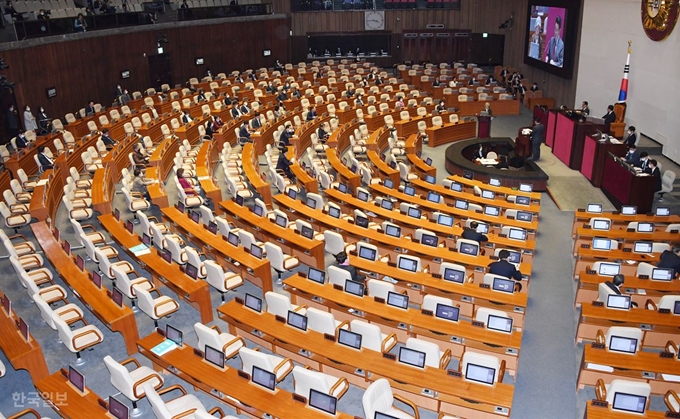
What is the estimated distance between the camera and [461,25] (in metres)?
37.9

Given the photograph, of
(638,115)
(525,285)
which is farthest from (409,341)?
(638,115)

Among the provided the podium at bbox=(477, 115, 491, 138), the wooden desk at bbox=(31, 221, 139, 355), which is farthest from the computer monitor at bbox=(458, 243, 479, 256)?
the podium at bbox=(477, 115, 491, 138)

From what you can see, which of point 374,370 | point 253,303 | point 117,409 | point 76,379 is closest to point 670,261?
point 374,370

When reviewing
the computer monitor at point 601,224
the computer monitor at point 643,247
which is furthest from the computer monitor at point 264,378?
the computer monitor at point 601,224

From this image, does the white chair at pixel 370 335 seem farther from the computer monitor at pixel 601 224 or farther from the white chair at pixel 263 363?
the computer monitor at pixel 601 224

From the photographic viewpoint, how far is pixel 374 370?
791 centimetres

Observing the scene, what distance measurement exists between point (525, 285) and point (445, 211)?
391 cm

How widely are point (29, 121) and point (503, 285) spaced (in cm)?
1700

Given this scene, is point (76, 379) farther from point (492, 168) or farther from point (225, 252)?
point (492, 168)

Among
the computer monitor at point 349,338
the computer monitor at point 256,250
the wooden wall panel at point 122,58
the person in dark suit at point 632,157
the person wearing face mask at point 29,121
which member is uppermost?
the wooden wall panel at point 122,58

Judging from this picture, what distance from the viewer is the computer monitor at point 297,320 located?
8.88m

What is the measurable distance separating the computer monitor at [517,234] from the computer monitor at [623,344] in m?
4.33

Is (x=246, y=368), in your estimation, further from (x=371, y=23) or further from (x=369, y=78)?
(x=371, y=23)

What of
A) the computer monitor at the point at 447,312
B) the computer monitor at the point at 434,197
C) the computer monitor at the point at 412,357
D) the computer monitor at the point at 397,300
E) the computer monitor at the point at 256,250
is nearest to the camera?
the computer monitor at the point at 412,357
